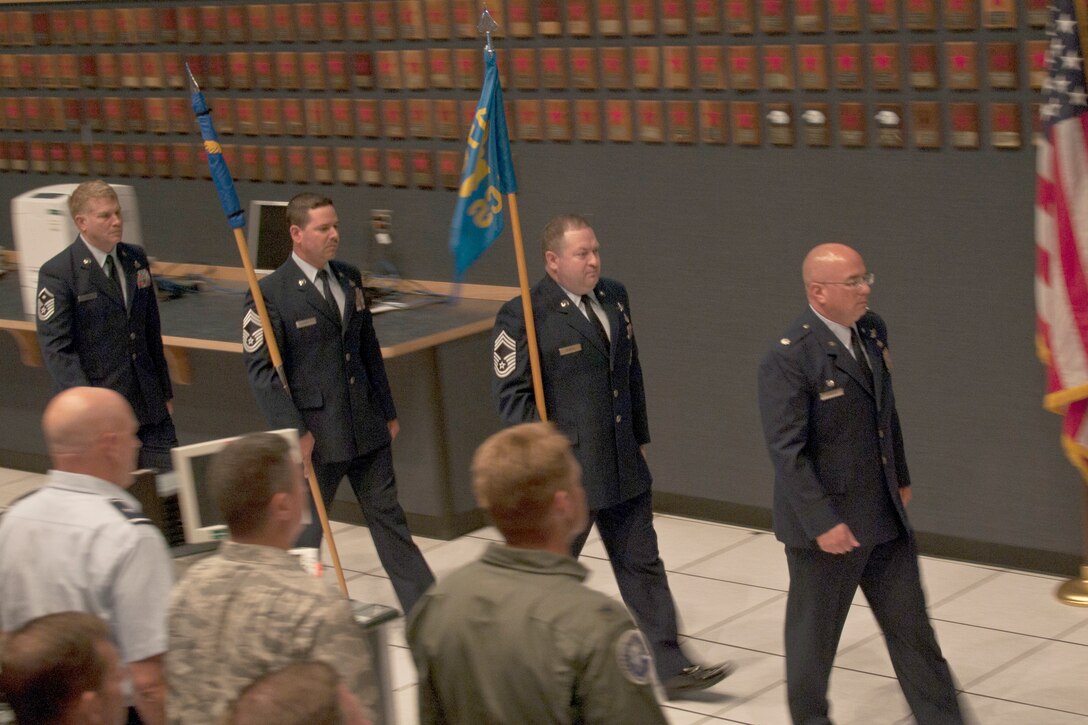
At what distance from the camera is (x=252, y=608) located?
8.84ft

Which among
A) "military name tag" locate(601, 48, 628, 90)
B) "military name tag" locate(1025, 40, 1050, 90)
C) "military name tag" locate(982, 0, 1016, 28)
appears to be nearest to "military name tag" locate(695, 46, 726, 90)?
"military name tag" locate(601, 48, 628, 90)

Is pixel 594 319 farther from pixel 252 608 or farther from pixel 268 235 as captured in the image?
pixel 268 235

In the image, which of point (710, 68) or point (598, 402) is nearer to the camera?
point (598, 402)

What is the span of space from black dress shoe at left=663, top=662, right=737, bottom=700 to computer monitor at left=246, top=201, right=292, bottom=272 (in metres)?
3.43

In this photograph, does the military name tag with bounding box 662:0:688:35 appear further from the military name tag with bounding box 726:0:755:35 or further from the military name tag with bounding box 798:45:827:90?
the military name tag with bounding box 798:45:827:90

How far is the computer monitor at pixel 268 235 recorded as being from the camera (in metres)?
7.47

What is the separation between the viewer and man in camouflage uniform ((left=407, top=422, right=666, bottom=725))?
237 centimetres

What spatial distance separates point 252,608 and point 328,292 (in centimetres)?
289

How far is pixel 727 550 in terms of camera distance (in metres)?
6.29

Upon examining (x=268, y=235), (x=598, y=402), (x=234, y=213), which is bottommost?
(x=598, y=402)

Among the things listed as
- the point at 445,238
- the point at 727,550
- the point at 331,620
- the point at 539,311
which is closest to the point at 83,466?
the point at 331,620

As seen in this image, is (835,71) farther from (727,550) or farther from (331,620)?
(331,620)

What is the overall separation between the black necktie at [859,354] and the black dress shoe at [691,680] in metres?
1.22

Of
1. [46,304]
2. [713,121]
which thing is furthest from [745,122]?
[46,304]
